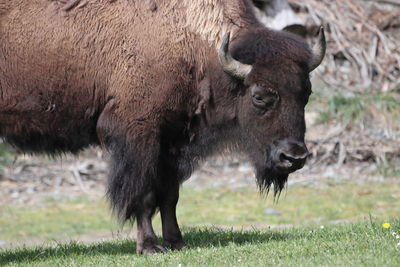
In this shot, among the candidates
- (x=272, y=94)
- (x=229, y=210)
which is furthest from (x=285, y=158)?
(x=229, y=210)

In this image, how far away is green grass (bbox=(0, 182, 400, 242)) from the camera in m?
14.2

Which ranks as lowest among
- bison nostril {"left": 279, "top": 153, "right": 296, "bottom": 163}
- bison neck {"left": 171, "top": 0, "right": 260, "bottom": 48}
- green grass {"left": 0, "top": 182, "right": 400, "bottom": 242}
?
green grass {"left": 0, "top": 182, "right": 400, "bottom": 242}

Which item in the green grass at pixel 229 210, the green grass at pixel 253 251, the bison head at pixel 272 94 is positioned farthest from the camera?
the green grass at pixel 229 210

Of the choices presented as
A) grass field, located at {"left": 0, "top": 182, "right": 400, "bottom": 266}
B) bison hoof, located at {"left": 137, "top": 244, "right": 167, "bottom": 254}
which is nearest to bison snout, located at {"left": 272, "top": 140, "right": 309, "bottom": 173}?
grass field, located at {"left": 0, "top": 182, "right": 400, "bottom": 266}

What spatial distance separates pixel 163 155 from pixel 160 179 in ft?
0.92

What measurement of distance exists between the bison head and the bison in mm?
12

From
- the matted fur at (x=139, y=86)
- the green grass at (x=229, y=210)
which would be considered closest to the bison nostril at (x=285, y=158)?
the matted fur at (x=139, y=86)

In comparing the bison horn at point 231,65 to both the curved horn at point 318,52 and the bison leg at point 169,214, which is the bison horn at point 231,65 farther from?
the bison leg at point 169,214

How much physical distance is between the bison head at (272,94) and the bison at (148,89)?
0.04 ft

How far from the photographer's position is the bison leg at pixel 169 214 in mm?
9047

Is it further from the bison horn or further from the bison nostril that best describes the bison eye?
the bison nostril

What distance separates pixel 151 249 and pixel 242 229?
5.14ft

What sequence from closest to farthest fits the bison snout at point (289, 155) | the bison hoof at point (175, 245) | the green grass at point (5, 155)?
1. the bison snout at point (289, 155)
2. the bison hoof at point (175, 245)
3. the green grass at point (5, 155)

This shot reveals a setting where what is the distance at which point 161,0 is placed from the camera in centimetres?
907
